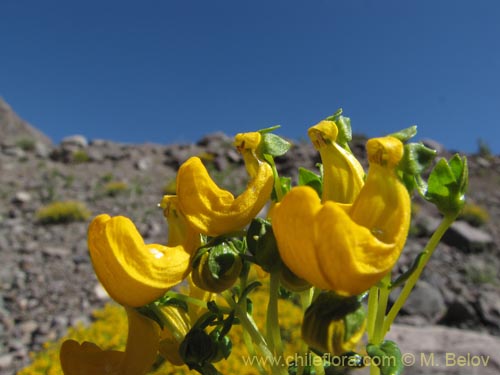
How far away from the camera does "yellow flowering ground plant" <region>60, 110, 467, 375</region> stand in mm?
558

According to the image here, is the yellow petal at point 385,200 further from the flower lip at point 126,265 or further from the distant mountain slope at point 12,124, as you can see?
the distant mountain slope at point 12,124

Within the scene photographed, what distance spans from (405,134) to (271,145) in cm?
21

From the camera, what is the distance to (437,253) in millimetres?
6523

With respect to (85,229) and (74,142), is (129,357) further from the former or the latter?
(74,142)

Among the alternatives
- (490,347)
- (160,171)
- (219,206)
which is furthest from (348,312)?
(160,171)

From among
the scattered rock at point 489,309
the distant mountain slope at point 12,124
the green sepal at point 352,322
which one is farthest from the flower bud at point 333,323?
the distant mountain slope at point 12,124

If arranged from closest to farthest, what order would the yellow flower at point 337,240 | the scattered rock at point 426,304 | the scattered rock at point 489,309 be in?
the yellow flower at point 337,240 → the scattered rock at point 489,309 → the scattered rock at point 426,304

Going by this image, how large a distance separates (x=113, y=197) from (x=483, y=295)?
622 centimetres

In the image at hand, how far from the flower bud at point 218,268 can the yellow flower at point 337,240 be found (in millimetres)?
116

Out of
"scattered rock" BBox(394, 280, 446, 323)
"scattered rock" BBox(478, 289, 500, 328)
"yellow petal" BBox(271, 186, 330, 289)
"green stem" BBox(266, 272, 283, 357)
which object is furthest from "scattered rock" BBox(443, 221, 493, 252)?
"yellow petal" BBox(271, 186, 330, 289)

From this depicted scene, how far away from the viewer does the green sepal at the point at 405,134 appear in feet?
2.18

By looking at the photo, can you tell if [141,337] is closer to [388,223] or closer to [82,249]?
[388,223]

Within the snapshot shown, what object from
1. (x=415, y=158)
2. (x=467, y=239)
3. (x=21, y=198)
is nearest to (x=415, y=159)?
(x=415, y=158)

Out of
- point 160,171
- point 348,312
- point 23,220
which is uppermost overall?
point 160,171
